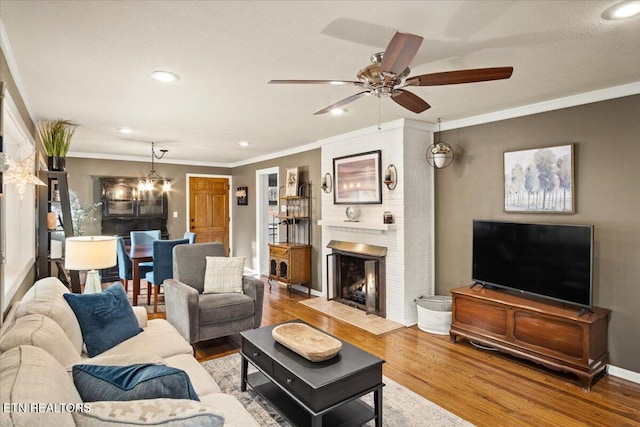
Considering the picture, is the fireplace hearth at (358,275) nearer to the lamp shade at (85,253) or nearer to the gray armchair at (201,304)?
the gray armchair at (201,304)

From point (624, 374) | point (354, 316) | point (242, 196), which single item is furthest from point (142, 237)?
point (624, 374)

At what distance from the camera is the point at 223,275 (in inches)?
153

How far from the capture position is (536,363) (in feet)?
→ 10.8

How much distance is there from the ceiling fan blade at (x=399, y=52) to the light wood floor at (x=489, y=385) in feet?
7.67

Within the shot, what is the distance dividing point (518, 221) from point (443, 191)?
99 cm

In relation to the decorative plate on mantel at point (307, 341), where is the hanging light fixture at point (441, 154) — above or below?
above

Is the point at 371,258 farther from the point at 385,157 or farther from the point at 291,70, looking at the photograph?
the point at 291,70

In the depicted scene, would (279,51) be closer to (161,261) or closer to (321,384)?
(321,384)

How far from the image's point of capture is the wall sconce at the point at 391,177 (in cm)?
436

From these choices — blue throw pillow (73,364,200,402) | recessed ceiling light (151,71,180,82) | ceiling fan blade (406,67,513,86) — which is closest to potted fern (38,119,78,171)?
recessed ceiling light (151,71,180,82)

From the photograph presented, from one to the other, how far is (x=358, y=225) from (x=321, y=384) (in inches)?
114

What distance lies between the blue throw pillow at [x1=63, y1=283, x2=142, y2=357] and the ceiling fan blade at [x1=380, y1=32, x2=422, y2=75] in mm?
2348

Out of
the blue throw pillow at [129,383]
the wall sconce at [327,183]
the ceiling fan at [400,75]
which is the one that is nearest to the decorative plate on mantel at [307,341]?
the blue throw pillow at [129,383]

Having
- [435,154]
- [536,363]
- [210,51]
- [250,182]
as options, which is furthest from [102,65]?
[250,182]
